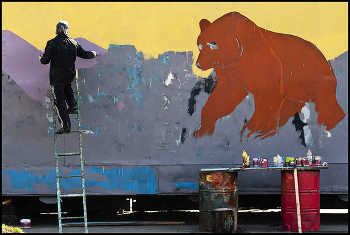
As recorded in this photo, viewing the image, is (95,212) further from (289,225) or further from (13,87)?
(289,225)

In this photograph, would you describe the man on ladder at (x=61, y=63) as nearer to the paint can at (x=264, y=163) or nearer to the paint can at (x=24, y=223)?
the paint can at (x=24, y=223)

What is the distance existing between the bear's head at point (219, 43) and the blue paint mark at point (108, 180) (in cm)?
204

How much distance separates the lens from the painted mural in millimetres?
7707

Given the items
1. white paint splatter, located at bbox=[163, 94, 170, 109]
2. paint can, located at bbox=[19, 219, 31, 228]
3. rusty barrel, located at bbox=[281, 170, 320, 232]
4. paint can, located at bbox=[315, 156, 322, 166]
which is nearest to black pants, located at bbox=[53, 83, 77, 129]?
white paint splatter, located at bbox=[163, 94, 170, 109]

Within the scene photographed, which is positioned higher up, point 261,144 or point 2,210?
point 261,144

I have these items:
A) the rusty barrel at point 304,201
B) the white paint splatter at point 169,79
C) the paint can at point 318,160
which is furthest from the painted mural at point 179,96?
the rusty barrel at point 304,201

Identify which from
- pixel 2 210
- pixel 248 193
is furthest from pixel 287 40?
pixel 2 210

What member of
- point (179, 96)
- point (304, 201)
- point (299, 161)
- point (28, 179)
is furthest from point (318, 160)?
point (28, 179)

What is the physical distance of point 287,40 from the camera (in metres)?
7.76

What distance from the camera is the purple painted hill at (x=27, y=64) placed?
303 inches

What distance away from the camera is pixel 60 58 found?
6910mm

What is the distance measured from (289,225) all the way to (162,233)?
6.21 ft

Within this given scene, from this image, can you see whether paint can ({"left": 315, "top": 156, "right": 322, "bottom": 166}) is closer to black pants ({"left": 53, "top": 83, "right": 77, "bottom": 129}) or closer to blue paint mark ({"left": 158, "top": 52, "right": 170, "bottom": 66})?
blue paint mark ({"left": 158, "top": 52, "right": 170, "bottom": 66})

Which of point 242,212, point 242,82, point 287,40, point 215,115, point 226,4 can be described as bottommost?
point 242,212
